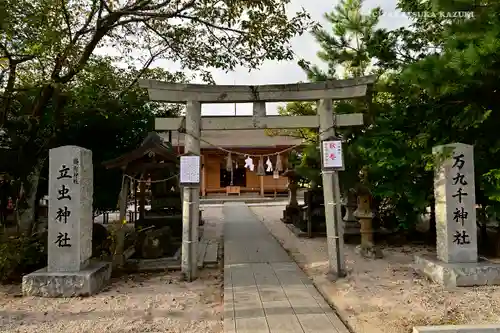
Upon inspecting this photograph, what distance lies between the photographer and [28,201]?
26.8ft

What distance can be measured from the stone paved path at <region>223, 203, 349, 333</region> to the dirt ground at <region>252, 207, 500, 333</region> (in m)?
0.27

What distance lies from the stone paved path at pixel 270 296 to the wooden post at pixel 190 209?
687mm

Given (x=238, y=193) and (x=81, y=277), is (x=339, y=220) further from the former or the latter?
(x=238, y=193)

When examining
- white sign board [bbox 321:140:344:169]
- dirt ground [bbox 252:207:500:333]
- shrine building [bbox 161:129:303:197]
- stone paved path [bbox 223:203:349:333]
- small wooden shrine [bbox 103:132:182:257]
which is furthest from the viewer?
shrine building [bbox 161:129:303:197]

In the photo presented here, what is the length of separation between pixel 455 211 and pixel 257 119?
3.51 meters

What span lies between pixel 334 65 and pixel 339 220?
485 cm

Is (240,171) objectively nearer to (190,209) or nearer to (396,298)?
(190,209)

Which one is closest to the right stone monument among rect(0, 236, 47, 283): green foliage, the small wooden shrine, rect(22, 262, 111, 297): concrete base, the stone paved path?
the stone paved path

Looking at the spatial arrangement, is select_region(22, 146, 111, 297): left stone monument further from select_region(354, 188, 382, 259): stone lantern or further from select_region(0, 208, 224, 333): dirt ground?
select_region(354, 188, 382, 259): stone lantern

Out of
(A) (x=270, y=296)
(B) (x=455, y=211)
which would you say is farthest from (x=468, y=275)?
(A) (x=270, y=296)

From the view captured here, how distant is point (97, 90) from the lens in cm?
929

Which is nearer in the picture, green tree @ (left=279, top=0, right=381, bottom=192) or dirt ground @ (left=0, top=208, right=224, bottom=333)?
dirt ground @ (left=0, top=208, right=224, bottom=333)

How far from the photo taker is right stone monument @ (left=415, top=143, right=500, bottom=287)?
5926 millimetres

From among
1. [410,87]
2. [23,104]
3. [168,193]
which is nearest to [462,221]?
[410,87]
